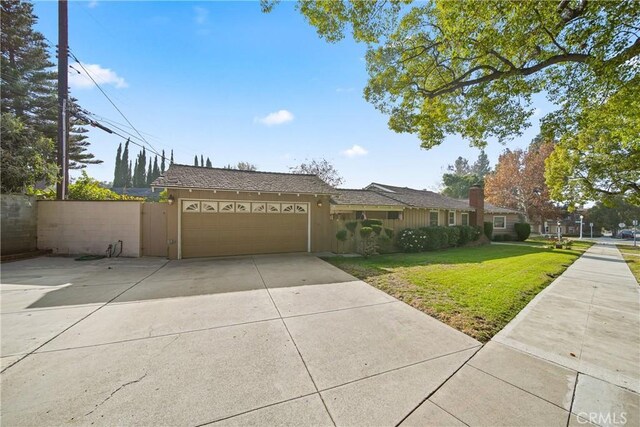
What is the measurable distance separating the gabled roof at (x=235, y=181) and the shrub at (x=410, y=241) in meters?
4.45

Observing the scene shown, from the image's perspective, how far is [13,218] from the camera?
9.21m

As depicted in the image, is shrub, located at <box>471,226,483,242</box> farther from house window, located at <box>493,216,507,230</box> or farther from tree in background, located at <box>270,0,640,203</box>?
tree in background, located at <box>270,0,640,203</box>

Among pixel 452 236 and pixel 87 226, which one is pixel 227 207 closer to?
pixel 87 226

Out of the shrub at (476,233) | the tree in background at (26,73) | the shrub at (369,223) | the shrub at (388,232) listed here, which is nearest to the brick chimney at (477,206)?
the shrub at (476,233)

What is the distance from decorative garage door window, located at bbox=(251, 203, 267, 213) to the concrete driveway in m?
5.01

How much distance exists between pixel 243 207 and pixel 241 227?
84cm

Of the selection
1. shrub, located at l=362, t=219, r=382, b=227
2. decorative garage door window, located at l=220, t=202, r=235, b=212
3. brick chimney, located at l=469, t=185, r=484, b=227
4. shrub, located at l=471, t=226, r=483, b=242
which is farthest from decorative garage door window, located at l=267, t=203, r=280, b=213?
brick chimney, located at l=469, t=185, r=484, b=227

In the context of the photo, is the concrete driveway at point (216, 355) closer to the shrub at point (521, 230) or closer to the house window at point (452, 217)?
the house window at point (452, 217)

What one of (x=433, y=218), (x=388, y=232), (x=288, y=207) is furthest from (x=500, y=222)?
(x=288, y=207)

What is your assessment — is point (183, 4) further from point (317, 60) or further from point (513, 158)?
point (513, 158)

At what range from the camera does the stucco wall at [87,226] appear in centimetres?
1008

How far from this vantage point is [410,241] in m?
12.9

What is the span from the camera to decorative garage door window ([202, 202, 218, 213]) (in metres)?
10.0

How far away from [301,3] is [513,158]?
102 feet
